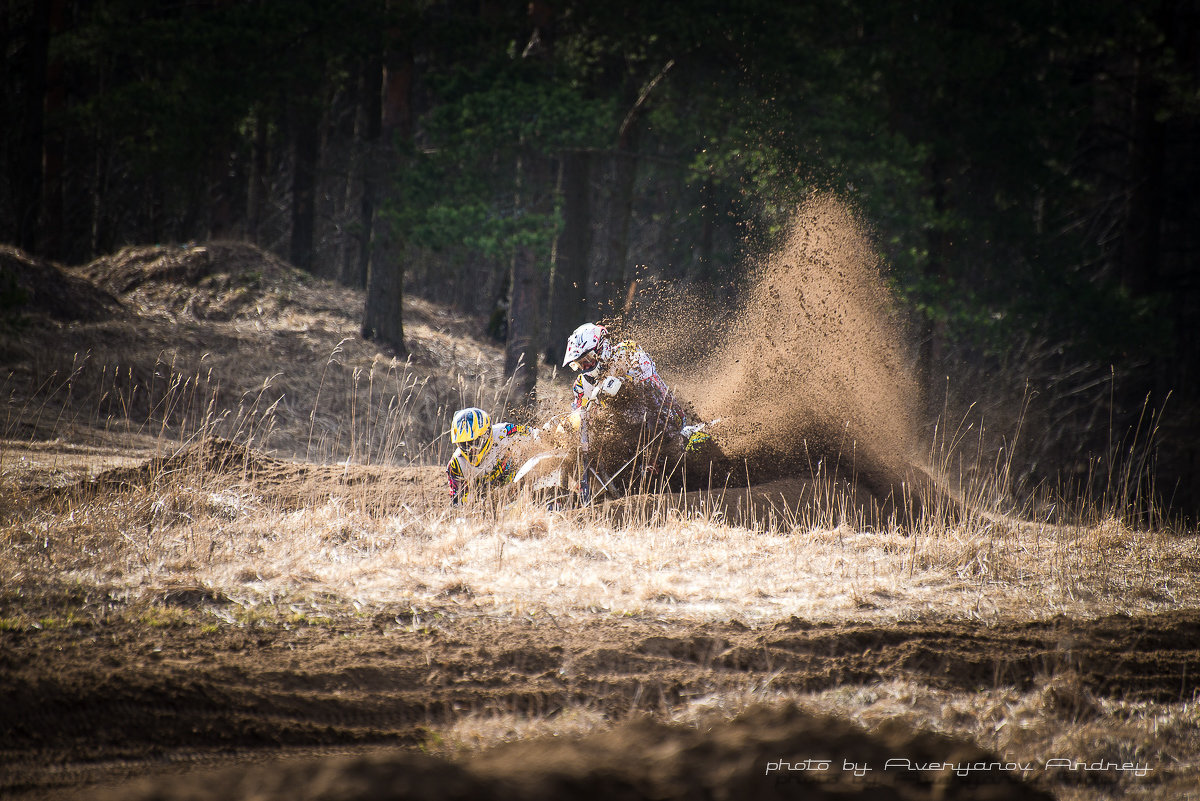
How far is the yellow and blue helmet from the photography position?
8234mm

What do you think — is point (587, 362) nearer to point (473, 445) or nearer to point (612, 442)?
point (612, 442)

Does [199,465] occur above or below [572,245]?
below

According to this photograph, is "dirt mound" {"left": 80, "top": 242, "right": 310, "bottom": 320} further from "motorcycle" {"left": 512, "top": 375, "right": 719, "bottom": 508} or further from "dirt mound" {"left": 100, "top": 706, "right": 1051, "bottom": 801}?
"dirt mound" {"left": 100, "top": 706, "right": 1051, "bottom": 801}

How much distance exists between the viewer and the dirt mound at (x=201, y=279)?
18.4m

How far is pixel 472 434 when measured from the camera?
27.0 ft

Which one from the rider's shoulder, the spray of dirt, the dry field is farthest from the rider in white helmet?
the spray of dirt

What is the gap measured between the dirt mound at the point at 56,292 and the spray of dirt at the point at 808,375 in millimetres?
10565

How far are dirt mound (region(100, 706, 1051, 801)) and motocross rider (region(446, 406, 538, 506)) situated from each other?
508cm

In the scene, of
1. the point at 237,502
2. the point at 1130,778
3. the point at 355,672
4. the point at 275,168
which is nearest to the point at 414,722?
the point at 355,672

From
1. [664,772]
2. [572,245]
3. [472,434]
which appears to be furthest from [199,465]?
[572,245]

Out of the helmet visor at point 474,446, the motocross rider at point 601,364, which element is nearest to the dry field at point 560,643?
the helmet visor at point 474,446

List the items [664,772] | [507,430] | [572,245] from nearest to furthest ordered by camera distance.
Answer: [664,772] < [507,430] < [572,245]

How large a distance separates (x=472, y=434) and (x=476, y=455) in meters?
0.21

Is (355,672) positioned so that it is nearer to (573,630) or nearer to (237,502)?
(573,630)
